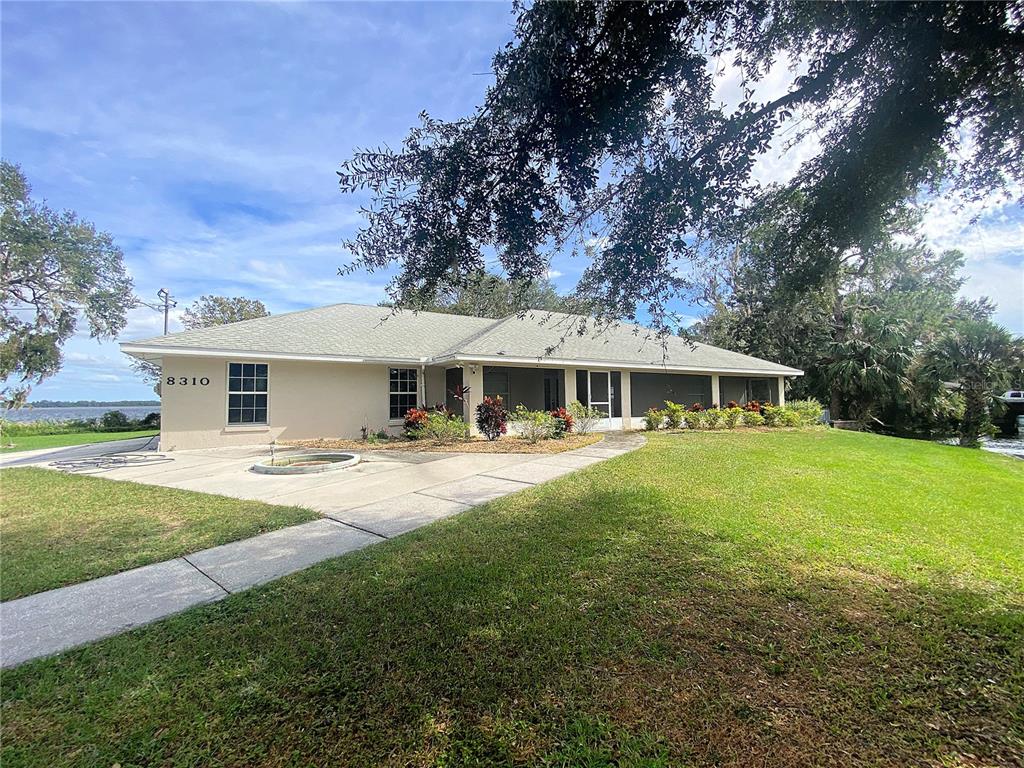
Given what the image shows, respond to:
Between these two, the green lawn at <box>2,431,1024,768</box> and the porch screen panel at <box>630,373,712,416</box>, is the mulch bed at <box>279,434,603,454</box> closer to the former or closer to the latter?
the porch screen panel at <box>630,373,712,416</box>

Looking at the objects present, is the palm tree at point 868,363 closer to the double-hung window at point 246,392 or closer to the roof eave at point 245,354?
the roof eave at point 245,354

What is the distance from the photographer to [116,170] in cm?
1023

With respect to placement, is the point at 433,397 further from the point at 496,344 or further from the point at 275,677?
the point at 275,677

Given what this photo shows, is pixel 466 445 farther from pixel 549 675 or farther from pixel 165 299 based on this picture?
pixel 165 299

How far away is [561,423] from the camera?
1384 centimetres

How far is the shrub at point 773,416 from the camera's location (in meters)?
19.0

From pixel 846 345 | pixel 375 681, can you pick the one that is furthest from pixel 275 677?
pixel 846 345

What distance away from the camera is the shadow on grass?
214cm

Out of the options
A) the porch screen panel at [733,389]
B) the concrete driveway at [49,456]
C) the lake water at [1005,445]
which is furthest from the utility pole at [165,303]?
the lake water at [1005,445]

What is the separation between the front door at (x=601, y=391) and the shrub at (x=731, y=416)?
481cm

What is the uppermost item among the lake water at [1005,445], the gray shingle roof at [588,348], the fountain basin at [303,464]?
the gray shingle roof at [588,348]

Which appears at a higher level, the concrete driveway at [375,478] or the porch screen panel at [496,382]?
Result: the porch screen panel at [496,382]

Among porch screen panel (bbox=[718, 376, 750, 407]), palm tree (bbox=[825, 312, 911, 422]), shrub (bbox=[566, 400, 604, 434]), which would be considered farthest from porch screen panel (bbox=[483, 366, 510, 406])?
palm tree (bbox=[825, 312, 911, 422])

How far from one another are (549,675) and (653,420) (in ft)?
49.3
